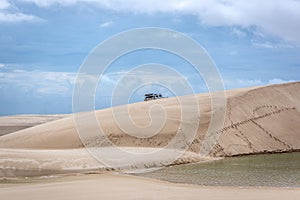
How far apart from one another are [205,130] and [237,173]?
9926mm

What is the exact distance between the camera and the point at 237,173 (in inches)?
674

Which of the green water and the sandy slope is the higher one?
the sandy slope

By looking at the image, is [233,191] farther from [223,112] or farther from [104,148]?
[223,112]

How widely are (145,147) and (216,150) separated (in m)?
4.10

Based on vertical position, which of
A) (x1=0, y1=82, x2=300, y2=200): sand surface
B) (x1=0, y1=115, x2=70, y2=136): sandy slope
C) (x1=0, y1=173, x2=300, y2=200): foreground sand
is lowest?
(x1=0, y1=173, x2=300, y2=200): foreground sand

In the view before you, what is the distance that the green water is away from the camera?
14672 millimetres

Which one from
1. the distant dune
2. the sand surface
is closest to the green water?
the sand surface

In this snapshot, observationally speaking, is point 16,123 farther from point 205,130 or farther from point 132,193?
point 132,193

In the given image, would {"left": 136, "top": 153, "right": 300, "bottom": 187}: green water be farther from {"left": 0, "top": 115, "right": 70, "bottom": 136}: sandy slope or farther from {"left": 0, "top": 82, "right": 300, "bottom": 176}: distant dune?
{"left": 0, "top": 115, "right": 70, "bottom": 136}: sandy slope

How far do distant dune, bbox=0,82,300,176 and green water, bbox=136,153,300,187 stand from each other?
208 cm

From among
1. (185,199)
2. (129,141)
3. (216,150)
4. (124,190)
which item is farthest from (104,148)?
(185,199)

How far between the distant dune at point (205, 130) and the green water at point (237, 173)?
2082 mm

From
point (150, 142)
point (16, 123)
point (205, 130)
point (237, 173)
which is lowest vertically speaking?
point (237, 173)

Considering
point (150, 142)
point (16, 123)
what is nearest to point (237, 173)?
point (150, 142)
